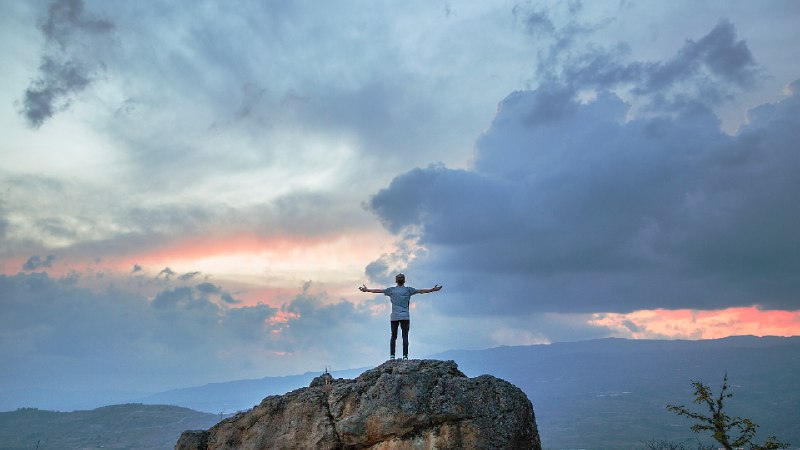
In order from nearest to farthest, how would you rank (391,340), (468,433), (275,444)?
1. (468,433)
2. (275,444)
3. (391,340)

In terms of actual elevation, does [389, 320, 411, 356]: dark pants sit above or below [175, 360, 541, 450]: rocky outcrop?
above

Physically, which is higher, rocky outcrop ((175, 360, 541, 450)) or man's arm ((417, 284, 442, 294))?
man's arm ((417, 284, 442, 294))

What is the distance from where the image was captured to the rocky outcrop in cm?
2078

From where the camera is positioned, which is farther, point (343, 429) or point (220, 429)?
point (220, 429)

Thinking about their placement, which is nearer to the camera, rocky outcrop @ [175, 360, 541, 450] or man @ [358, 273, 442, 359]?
rocky outcrop @ [175, 360, 541, 450]

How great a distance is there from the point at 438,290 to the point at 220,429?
10474 mm

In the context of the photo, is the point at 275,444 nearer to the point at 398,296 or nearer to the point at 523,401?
the point at 398,296

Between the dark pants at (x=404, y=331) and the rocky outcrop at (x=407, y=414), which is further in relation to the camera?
the dark pants at (x=404, y=331)

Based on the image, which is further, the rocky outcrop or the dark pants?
the dark pants

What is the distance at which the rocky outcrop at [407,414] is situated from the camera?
2078 centimetres

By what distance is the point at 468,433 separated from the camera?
20.6m

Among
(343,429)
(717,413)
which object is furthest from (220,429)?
(717,413)

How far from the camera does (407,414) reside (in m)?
21.1

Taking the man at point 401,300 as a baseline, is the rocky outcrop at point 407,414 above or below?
below
